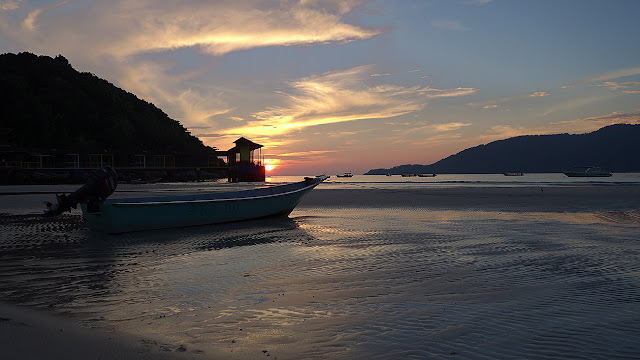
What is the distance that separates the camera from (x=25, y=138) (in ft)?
256

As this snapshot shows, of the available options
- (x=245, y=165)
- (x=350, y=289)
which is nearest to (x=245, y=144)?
(x=245, y=165)

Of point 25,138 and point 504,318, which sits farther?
point 25,138

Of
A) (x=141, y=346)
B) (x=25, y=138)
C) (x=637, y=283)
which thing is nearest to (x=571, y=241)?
(x=637, y=283)

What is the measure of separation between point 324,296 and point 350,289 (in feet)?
1.72

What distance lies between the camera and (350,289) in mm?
6133

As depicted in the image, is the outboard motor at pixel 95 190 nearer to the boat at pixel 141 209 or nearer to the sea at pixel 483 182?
the boat at pixel 141 209

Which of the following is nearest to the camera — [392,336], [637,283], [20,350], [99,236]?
[20,350]

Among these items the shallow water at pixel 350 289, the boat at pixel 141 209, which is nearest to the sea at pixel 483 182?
the boat at pixel 141 209

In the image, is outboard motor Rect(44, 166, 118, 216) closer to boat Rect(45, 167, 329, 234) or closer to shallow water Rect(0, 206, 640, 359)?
boat Rect(45, 167, 329, 234)

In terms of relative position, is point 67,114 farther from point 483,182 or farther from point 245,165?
point 483,182

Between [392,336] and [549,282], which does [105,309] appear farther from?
[549,282]

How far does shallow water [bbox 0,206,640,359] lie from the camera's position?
4.11m

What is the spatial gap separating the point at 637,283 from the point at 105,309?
7621mm

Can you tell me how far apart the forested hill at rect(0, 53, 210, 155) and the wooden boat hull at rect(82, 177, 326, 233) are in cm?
6197
